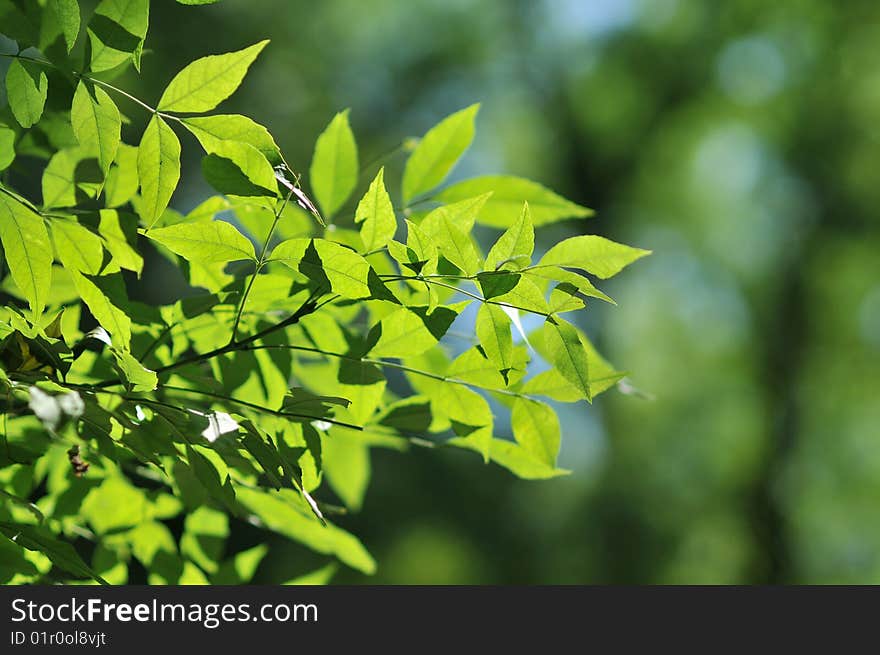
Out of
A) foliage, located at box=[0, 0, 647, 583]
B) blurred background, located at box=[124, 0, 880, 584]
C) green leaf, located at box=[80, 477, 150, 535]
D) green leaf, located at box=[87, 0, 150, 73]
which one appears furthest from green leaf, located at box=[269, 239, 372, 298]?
blurred background, located at box=[124, 0, 880, 584]

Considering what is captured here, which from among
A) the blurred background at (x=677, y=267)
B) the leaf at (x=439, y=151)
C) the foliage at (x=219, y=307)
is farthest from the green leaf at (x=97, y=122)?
the blurred background at (x=677, y=267)

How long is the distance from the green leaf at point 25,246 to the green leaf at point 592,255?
9.0 inches

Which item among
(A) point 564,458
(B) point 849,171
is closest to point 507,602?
(A) point 564,458

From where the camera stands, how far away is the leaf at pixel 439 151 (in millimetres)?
543

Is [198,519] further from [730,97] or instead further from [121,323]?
[730,97]

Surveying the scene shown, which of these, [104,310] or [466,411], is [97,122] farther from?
[466,411]

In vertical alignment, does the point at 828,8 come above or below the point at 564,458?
above

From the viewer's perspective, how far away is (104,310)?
392 mm

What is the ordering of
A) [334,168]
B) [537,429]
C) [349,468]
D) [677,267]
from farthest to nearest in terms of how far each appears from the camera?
[677,267]
[349,468]
[334,168]
[537,429]

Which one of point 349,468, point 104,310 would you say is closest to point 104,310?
point 104,310

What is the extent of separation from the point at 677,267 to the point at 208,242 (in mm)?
5864

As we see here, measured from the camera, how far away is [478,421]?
1.47 ft

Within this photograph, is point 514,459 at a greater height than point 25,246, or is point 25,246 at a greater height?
point 25,246

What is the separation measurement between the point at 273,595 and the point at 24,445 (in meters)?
0.19
